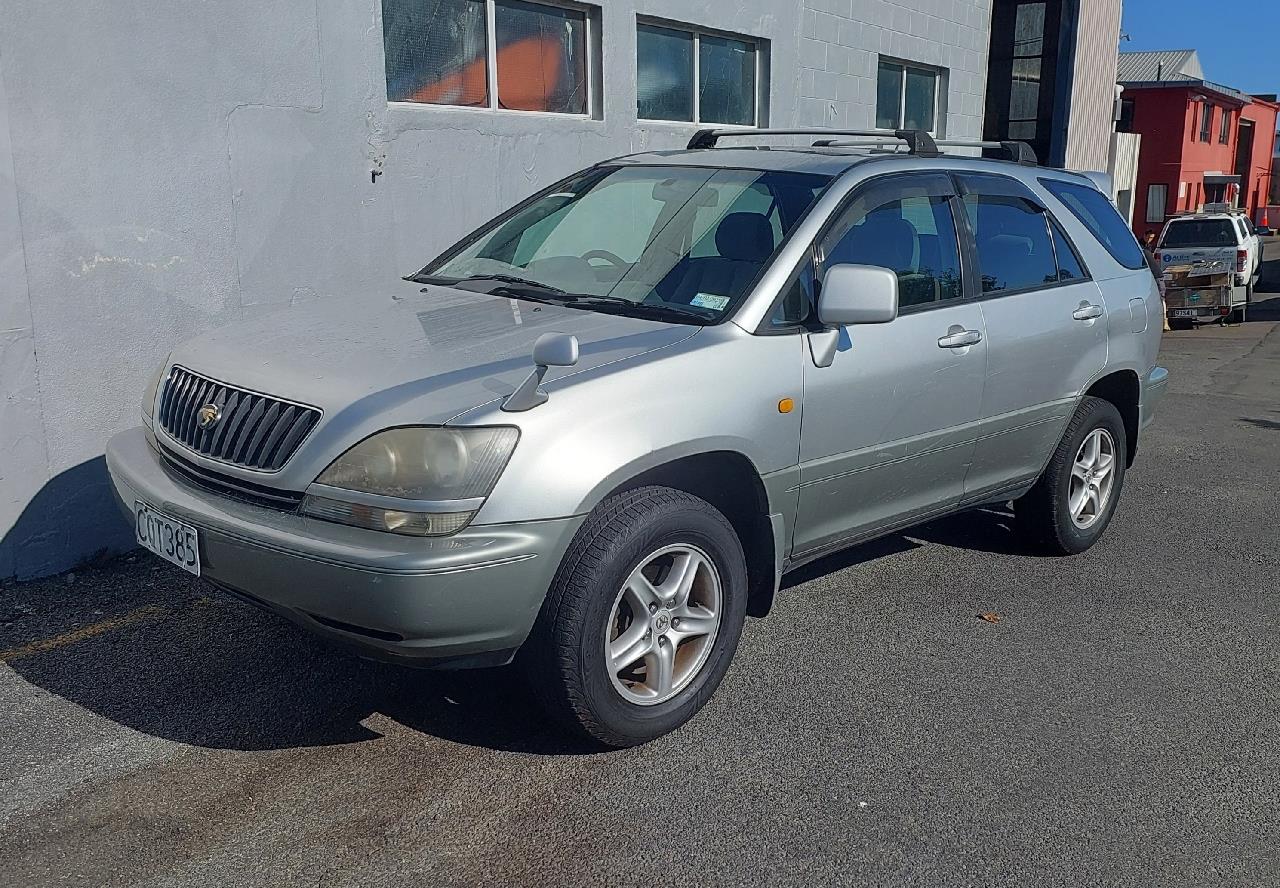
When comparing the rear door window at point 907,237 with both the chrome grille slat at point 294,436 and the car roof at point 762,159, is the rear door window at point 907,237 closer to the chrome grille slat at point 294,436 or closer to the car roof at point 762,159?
the car roof at point 762,159

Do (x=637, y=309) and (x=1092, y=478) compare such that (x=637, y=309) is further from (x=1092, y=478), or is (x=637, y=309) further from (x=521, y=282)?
(x=1092, y=478)

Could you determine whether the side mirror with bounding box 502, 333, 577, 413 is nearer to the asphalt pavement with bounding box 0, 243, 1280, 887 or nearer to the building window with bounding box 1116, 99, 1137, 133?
the asphalt pavement with bounding box 0, 243, 1280, 887

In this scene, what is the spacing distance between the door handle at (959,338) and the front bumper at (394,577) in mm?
1927

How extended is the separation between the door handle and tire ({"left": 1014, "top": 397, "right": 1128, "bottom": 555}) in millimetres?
1069

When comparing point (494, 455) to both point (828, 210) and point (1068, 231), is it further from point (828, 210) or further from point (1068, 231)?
point (1068, 231)

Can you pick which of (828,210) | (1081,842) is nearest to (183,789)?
(1081,842)

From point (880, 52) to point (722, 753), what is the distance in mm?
9580

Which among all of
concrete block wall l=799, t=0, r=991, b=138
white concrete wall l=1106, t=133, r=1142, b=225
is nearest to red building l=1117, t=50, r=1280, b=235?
white concrete wall l=1106, t=133, r=1142, b=225

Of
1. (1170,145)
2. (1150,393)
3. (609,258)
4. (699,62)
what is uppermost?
(1170,145)

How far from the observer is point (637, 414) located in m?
3.45

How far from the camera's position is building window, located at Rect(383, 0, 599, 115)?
22.5 ft

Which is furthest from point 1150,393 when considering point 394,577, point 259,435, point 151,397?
point 151,397

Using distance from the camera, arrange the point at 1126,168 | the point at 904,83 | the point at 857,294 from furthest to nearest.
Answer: the point at 1126,168 → the point at 904,83 → the point at 857,294

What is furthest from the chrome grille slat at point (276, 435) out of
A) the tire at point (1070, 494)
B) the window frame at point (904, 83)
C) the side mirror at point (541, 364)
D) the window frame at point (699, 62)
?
the window frame at point (904, 83)
